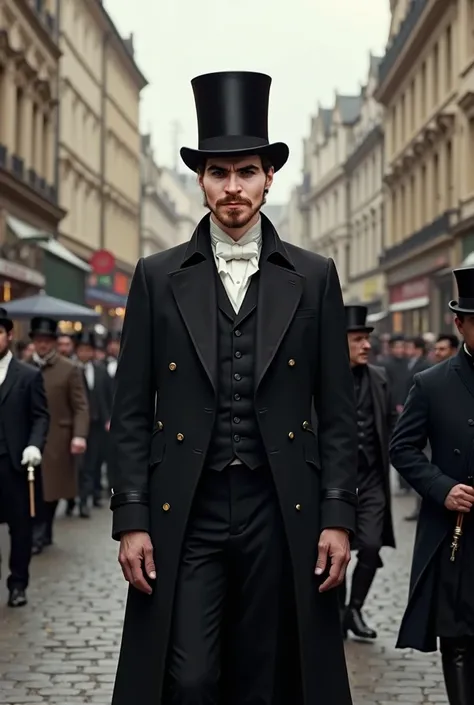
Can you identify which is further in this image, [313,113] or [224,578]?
[313,113]

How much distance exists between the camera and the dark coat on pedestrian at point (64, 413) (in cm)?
1293

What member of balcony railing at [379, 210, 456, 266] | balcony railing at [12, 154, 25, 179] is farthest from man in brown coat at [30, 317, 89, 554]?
balcony railing at [379, 210, 456, 266]

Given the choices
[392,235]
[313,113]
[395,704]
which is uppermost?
[313,113]

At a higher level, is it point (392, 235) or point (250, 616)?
point (392, 235)

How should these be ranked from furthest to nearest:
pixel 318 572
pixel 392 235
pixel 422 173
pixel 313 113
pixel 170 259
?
1. pixel 313 113
2. pixel 392 235
3. pixel 422 173
4. pixel 170 259
5. pixel 318 572

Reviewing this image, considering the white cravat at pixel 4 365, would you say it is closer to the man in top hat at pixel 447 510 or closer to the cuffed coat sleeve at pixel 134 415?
the man in top hat at pixel 447 510

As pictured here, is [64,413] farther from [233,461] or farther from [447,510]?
[233,461]

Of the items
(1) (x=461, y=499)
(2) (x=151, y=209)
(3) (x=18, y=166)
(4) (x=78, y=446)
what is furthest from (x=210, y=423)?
(2) (x=151, y=209)

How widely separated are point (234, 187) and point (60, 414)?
30.8 ft

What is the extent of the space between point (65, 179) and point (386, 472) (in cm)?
3854

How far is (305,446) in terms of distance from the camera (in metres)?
3.97

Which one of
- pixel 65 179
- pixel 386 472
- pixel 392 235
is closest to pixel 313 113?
pixel 392 235

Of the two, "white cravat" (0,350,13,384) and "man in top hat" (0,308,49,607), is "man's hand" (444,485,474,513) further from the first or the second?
"white cravat" (0,350,13,384)

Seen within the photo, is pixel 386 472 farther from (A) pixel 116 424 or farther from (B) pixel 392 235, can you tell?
Answer: (B) pixel 392 235
